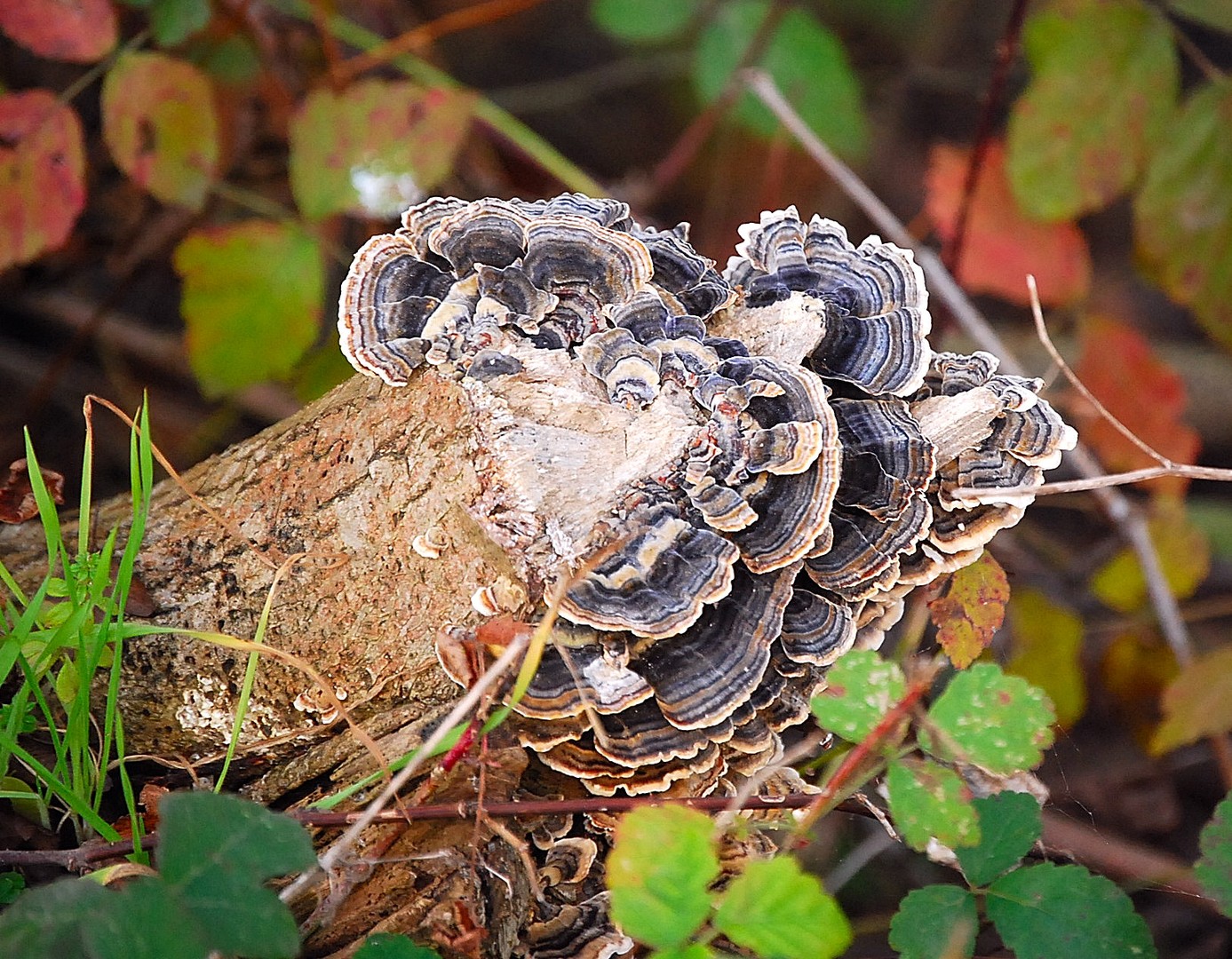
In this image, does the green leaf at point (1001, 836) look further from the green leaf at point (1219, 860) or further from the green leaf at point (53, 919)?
the green leaf at point (53, 919)

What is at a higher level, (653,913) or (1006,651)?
(653,913)

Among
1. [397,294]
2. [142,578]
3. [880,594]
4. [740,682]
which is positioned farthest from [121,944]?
[880,594]

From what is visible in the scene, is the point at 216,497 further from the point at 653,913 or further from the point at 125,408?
the point at 125,408

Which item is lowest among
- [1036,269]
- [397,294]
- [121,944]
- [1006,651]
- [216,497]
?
[1006,651]

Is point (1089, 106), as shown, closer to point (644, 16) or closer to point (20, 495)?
point (644, 16)

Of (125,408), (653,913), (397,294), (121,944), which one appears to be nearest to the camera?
(121,944)

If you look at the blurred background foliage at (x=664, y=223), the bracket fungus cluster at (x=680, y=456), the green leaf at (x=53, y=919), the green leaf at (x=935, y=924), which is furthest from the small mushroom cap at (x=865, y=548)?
the green leaf at (x=53, y=919)
